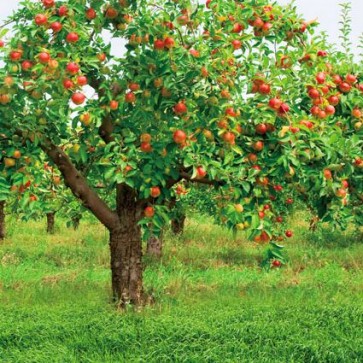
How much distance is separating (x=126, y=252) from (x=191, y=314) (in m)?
1.23

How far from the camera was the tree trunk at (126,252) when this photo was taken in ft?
27.3

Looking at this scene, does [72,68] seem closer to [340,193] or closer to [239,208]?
[239,208]

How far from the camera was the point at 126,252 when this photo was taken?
8.42m

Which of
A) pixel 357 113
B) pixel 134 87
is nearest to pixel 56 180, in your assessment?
pixel 134 87

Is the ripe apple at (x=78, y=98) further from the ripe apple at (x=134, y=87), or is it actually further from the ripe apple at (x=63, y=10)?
the ripe apple at (x=63, y=10)

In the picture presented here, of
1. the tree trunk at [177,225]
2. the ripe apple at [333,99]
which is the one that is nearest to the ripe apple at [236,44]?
the ripe apple at [333,99]

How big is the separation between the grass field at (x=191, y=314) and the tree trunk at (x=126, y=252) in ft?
0.95

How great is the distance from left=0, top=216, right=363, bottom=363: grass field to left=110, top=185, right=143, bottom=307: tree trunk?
29 cm

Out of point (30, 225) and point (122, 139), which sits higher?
point (122, 139)

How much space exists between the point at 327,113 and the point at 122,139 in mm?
2425

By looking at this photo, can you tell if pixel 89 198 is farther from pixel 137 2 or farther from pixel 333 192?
pixel 333 192

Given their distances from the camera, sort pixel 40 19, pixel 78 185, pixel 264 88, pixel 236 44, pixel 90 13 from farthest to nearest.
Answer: pixel 78 185 → pixel 90 13 → pixel 236 44 → pixel 264 88 → pixel 40 19

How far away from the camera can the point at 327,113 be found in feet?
23.0

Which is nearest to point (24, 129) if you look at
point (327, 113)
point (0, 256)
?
point (327, 113)
